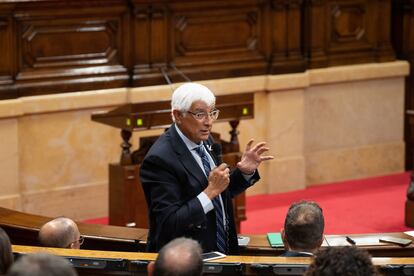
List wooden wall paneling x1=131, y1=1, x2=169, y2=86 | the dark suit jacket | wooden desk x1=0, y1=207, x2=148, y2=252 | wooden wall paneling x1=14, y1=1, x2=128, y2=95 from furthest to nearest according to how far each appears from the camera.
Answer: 1. wooden wall paneling x1=131, y1=1, x2=169, y2=86
2. wooden wall paneling x1=14, y1=1, x2=128, y2=95
3. wooden desk x1=0, y1=207, x2=148, y2=252
4. the dark suit jacket

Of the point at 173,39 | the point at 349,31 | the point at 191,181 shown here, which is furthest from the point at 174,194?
the point at 349,31

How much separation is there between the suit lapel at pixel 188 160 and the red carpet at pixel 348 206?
366 cm

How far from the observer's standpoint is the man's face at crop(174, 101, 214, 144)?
4582mm

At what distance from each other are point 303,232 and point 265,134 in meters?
5.14

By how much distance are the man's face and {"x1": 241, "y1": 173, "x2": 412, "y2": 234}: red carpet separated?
3.68m

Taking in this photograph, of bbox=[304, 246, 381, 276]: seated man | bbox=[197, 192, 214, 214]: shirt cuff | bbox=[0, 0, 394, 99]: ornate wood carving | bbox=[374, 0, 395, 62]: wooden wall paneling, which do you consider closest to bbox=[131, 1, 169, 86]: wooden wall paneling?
bbox=[0, 0, 394, 99]: ornate wood carving

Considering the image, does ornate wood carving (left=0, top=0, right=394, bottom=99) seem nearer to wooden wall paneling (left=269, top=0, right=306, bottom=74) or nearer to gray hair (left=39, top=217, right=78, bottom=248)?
wooden wall paneling (left=269, top=0, right=306, bottom=74)

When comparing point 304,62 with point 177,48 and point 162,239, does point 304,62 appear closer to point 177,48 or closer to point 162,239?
point 177,48

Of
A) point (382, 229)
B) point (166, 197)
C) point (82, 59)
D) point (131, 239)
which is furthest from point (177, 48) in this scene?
point (166, 197)

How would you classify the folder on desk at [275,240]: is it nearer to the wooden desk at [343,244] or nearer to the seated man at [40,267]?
the wooden desk at [343,244]

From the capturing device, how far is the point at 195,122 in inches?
181

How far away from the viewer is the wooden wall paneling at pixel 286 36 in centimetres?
938

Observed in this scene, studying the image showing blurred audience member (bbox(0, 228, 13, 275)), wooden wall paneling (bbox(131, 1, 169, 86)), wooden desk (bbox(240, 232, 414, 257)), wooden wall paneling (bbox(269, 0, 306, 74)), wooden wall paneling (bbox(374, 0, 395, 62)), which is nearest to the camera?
blurred audience member (bbox(0, 228, 13, 275))

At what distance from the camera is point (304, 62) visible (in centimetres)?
952
